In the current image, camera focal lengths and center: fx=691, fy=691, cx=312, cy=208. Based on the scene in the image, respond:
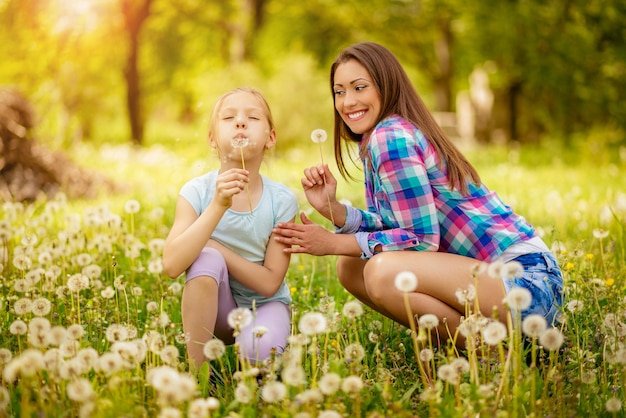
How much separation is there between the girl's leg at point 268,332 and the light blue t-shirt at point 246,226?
0.07 m

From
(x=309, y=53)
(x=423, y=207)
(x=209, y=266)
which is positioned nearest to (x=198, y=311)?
(x=209, y=266)

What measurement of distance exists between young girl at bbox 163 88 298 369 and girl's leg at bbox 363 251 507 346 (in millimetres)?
396

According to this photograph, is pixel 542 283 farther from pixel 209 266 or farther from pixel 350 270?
pixel 209 266

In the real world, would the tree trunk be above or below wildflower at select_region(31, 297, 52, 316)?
above

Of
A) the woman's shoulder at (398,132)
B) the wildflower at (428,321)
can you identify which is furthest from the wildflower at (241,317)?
the woman's shoulder at (398,132)

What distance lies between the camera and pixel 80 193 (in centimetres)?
736

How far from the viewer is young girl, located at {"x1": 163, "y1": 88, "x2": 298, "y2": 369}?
8.05 feet

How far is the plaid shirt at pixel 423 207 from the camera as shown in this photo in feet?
8.48

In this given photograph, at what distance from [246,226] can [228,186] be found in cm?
43

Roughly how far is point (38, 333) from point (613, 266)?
3.00m

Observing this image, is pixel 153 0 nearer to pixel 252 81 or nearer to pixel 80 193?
pixel 252 81

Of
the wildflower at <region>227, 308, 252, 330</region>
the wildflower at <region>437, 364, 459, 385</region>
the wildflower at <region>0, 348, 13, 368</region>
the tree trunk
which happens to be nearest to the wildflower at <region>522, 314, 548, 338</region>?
the wildflower at <region>437, 364, 459, 385</region>

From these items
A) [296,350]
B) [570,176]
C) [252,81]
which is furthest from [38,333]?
[252,81]

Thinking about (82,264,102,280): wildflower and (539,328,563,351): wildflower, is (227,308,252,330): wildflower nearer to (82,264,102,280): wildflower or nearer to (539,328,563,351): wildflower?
(539,328,563,351): wildflower
